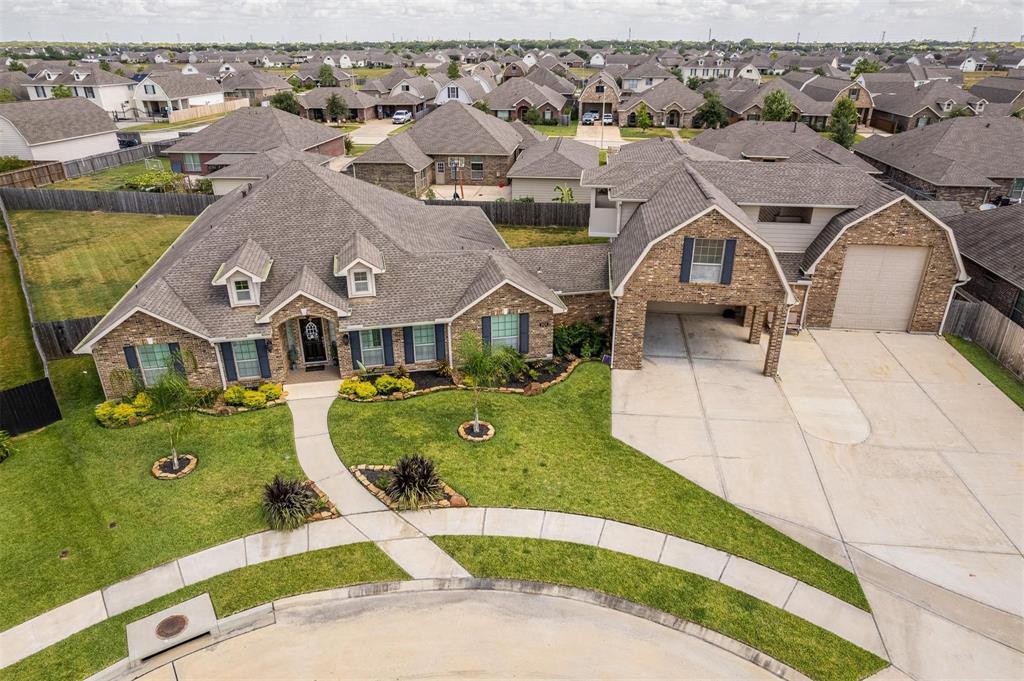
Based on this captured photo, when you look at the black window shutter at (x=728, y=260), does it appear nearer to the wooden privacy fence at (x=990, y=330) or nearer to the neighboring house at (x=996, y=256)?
the wooden privacy fence at (x=990, y=330)

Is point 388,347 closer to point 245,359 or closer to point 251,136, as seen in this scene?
point 245,359

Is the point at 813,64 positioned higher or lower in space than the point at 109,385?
higher

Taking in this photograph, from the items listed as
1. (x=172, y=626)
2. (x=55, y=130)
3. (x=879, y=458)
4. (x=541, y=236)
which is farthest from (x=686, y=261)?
(x=55, y=130)

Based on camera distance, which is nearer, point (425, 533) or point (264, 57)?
point (425, 533)

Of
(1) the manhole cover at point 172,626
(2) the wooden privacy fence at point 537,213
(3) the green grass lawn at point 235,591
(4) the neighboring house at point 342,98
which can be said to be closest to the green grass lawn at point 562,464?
(3) the green grass lawn at point 235,591

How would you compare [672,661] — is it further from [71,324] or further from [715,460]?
[71,324]

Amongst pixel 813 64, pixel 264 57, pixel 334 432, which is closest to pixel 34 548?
pixel 334 432

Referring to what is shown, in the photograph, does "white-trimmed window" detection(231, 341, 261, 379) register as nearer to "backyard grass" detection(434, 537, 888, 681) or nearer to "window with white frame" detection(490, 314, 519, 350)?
"window with white frame" detection(490, 314, 519, 350)
